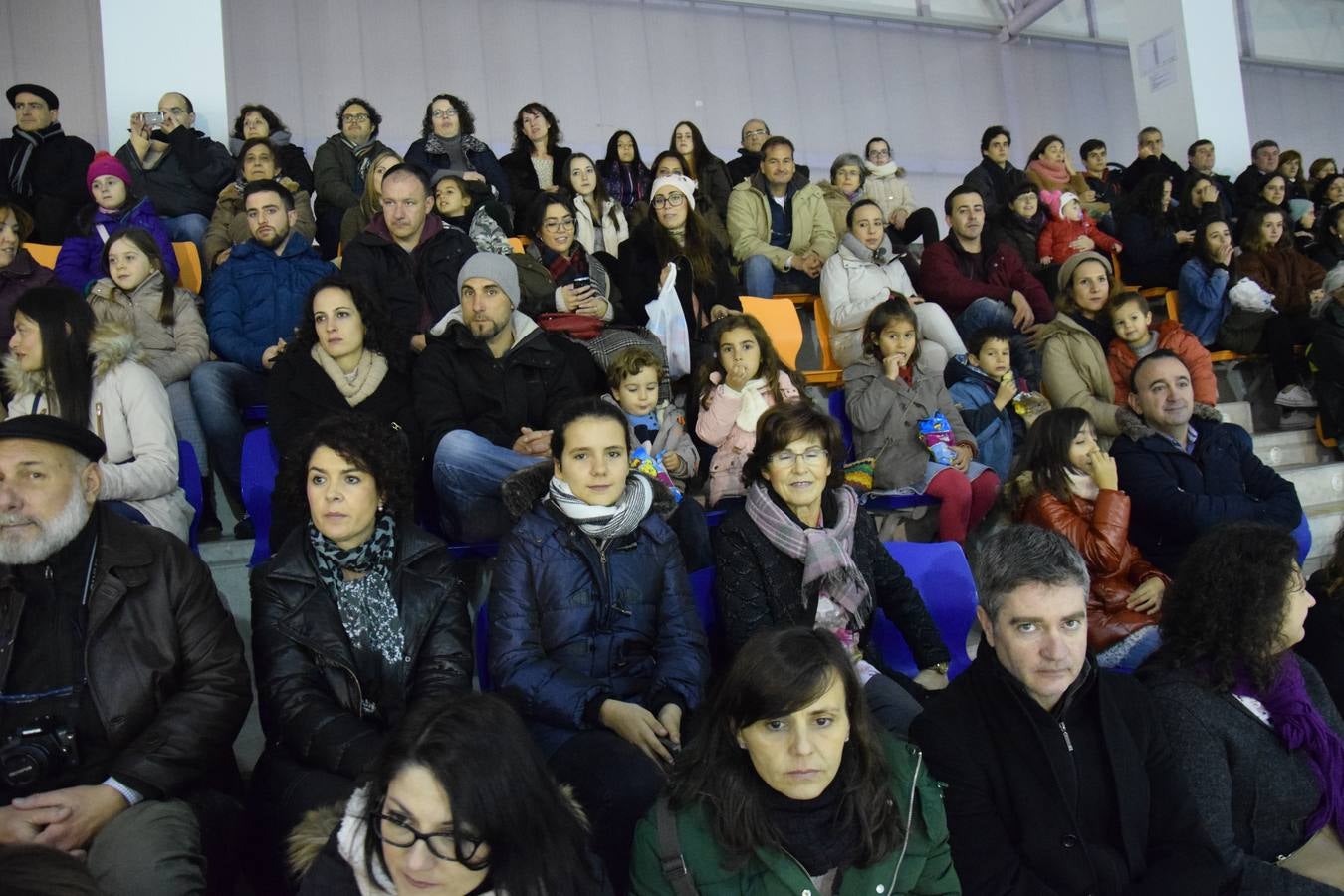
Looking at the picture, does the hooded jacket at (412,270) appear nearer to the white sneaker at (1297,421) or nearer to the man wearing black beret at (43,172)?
the man wearing black beret at (43,172)

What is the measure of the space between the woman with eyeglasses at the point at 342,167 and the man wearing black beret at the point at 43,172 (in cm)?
110

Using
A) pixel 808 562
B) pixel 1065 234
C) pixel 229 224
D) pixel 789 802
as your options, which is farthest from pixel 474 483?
pixel 1065 234

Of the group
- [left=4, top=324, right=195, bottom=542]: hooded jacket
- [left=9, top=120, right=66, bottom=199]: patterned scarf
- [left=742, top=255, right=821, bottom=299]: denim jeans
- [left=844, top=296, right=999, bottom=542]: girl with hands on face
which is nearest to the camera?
[left=4, top=324, right=195, bottom=542]: hooded jacket

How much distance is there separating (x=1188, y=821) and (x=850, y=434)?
240 cm

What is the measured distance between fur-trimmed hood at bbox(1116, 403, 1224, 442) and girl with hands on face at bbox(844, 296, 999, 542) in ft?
1.60

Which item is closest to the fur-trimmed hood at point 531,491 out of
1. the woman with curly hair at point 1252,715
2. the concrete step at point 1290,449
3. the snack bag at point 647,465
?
the snack bag at point 647,465

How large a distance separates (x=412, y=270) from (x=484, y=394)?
91cm

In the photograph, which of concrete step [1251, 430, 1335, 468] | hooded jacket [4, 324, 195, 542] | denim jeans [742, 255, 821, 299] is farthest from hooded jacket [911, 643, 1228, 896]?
denim jeans [742, 255, 821, 299]

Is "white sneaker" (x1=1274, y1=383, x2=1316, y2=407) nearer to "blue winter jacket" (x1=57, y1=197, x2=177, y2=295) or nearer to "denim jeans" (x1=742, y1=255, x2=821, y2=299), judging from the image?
"denim jeans" (x1=742, y1=255, x2=821, y2=299)

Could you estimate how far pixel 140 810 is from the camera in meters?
1.70

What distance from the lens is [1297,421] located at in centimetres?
502

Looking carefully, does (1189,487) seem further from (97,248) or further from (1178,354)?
(97,248)

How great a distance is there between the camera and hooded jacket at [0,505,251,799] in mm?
1813

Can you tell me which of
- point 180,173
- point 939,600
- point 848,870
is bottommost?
point 848,870
